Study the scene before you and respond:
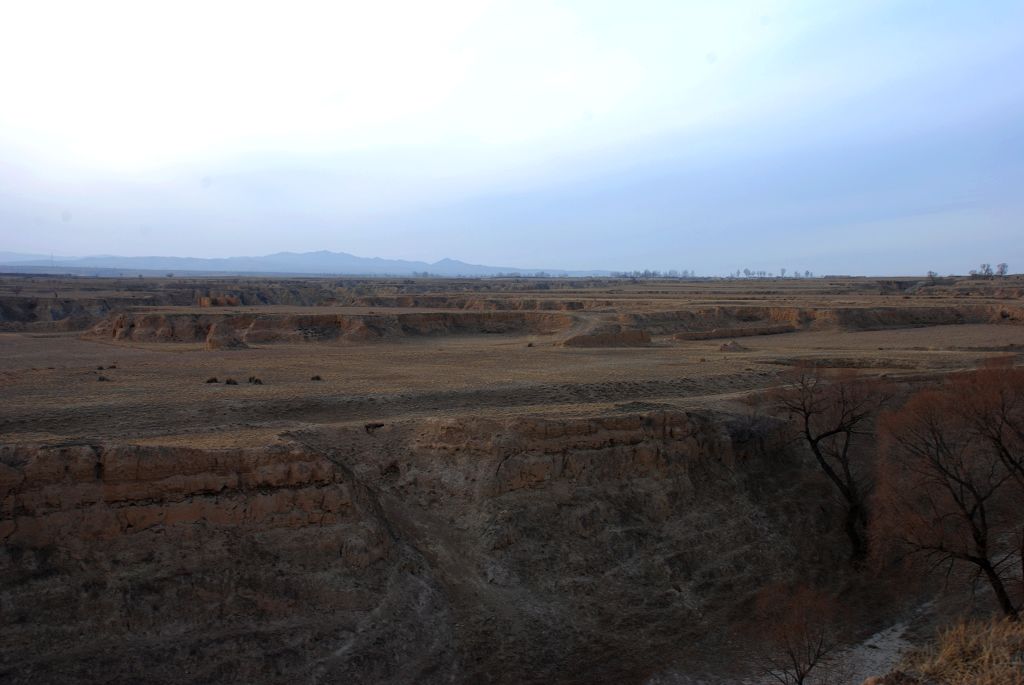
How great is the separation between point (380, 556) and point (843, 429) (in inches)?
523

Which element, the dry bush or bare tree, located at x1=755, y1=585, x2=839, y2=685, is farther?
bare tree, located at x1=755, y1=585, x2=839, y2=685

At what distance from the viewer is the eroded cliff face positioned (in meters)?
14.7

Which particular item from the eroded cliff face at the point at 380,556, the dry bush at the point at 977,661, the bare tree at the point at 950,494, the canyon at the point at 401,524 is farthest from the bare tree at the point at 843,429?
the dry bush at the point at 977,661

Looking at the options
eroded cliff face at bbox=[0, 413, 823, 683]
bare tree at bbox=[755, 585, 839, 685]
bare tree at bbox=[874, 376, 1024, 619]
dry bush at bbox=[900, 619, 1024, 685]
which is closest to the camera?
dry bush at bbox=[900, 619, 1024, 685]

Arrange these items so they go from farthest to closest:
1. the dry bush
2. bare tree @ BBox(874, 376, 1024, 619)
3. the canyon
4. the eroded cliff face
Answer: bare tree @ BBox(874, 376, 1024, 619) → the canyon → the eroded cliff face → the dry bush

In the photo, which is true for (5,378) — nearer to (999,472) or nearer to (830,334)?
(999,472)

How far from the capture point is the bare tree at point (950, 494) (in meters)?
16.5

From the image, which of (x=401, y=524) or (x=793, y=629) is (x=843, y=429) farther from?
(x=401, y=524)

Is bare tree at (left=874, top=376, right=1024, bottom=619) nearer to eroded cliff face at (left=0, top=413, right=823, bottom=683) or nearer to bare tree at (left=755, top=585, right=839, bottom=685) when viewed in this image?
bare tree at (left=755, top=585, right=839, bottom=685)

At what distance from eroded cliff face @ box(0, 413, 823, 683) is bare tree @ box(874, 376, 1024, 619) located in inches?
137

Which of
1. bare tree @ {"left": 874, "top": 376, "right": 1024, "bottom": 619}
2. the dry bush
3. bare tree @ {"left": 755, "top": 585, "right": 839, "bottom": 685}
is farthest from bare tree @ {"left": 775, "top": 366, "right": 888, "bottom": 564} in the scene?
the dry bush

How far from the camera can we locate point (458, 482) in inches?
813

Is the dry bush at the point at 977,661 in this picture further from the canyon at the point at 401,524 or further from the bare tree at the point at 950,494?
the canyon at the point at 401,524

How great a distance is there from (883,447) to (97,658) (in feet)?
67.7
